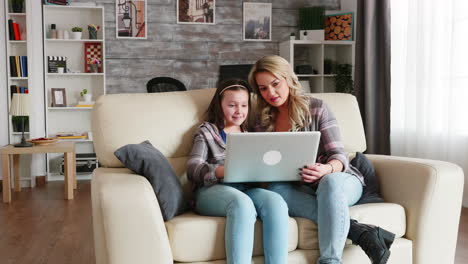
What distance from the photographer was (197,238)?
188 cm

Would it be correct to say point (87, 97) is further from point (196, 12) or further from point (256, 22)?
point (256, 22)

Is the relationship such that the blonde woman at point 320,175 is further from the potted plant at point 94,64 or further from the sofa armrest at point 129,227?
the potted plant at point 94,64

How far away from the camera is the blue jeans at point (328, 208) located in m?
1.92

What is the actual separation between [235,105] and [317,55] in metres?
3.67

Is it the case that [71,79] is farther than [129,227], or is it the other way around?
[71,79]

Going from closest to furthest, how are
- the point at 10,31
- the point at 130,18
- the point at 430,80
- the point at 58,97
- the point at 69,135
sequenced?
the point at 430,80 → the point at 10,31 → the point at 69,135 → the point at 58,97 → the point at 130,18

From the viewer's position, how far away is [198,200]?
2113 millimetres

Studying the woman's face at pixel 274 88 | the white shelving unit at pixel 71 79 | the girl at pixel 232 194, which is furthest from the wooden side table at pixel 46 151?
the woman's face at pixel 274 88

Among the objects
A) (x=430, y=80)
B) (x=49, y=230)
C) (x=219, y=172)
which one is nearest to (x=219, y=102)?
(x=219, y=172)

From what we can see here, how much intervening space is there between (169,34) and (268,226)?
13.6ft

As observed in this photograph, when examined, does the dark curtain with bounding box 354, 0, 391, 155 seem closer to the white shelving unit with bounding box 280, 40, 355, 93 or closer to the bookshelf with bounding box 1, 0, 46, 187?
the white shelving unit with bounding box 280, 40, 355, 93

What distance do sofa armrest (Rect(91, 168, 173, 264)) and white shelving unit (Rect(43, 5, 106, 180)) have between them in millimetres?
3837

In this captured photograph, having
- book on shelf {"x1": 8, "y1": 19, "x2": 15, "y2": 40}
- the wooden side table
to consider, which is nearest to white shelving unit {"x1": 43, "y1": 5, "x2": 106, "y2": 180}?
book on shelf {"x1": 8, "y1": 19, "x2": 15, "y2": 40}

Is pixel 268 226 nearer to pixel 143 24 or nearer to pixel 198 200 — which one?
pixel 198 200
